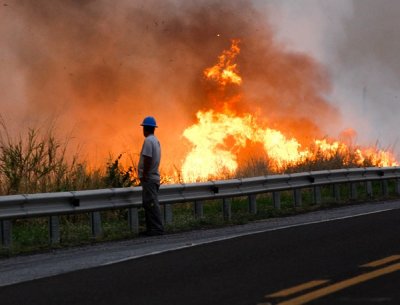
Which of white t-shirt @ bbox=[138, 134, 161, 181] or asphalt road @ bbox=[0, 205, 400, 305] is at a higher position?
white t-shirt @ bbox=[138, 134, 161, 181]

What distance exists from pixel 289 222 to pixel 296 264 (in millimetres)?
6433

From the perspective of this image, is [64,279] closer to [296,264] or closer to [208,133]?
[296,264]

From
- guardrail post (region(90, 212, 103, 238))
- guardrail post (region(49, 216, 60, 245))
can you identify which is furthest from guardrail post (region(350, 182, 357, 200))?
guardrail post (region(49, 216, 60, 245))

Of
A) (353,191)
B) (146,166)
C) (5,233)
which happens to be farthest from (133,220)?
(353,191)

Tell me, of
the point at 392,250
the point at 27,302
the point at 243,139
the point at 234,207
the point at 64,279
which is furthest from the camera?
the point at 243,139

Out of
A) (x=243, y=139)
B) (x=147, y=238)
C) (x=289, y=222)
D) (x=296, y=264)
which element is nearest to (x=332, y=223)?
(x=289, y=222)

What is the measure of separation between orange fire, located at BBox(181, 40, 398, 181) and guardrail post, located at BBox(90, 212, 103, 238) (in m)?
10.2

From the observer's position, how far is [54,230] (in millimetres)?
14703

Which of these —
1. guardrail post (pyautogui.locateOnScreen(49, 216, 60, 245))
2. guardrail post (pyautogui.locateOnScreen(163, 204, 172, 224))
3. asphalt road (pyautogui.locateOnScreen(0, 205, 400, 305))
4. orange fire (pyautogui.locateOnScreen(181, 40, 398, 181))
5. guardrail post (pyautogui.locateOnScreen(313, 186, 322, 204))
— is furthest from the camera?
orange fire (pyautogui.locateOnScreen(181, 40, 398, 181))

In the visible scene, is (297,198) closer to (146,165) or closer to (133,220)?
(133,220)

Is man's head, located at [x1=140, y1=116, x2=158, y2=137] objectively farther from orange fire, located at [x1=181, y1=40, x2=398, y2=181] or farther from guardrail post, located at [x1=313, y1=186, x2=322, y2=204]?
orange fire, located at [x1=181, y1=40, x2=398, y2=181]

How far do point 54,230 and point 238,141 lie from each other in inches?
571

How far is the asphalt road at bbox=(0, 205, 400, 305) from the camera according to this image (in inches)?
329

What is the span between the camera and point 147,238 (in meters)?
15.1
